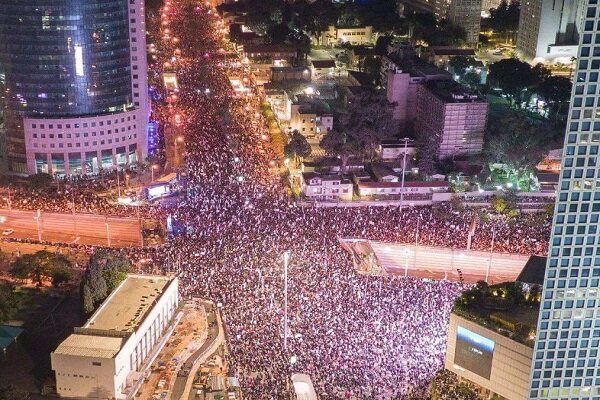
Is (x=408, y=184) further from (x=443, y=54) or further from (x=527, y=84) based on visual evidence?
(x=443, y=54)

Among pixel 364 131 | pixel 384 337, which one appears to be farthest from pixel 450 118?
pixel 384 337

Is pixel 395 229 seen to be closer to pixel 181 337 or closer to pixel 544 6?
pixel 181 337

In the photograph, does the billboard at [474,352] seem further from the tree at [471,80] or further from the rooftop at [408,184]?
the tree at [471,80]

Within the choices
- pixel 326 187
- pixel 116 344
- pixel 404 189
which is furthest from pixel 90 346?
pixel 404 189

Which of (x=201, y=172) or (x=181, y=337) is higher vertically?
(x=201, y=172)

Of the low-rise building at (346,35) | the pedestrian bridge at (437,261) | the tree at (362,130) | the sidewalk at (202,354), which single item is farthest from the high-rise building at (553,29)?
the sidewalk at (202,354)

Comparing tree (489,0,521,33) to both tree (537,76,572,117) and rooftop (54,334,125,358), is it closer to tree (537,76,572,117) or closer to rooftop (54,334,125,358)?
tree (537,76,572,117)
